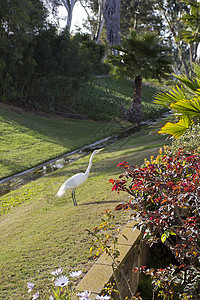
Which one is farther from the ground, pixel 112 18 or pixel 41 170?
pixel 112 18

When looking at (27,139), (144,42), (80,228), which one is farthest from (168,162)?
(144,42)

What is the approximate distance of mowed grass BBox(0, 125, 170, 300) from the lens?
3170 mm

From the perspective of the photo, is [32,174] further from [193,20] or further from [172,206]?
[193,20]

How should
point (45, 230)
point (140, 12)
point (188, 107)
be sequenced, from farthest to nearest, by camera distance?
point (140, 12) → point (188, 107) → point (45, 230)

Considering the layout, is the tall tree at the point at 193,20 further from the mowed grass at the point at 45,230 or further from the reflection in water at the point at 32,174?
the mowed grass at the point at 45,230

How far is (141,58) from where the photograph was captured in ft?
54.7

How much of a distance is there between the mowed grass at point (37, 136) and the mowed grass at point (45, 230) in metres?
2.48

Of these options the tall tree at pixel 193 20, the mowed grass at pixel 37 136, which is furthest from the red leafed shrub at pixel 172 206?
the tall tree at pixel 193 20

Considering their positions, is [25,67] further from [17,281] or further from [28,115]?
[17,281]

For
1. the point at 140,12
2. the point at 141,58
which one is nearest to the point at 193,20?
the point at 141,58

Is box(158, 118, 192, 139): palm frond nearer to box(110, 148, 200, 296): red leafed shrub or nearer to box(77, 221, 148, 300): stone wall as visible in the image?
box(110, 148, 200, 296): red leafed shrub

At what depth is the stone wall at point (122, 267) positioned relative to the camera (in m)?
2.44

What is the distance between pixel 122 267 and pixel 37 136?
10806mm

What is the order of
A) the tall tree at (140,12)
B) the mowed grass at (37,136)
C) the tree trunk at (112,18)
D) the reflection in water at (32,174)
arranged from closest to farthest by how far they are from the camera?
the reflection in water at (32,174) → the mowed grass at (37,136) → the tree trunk at (112,18) → the tall tree at (140,12)
